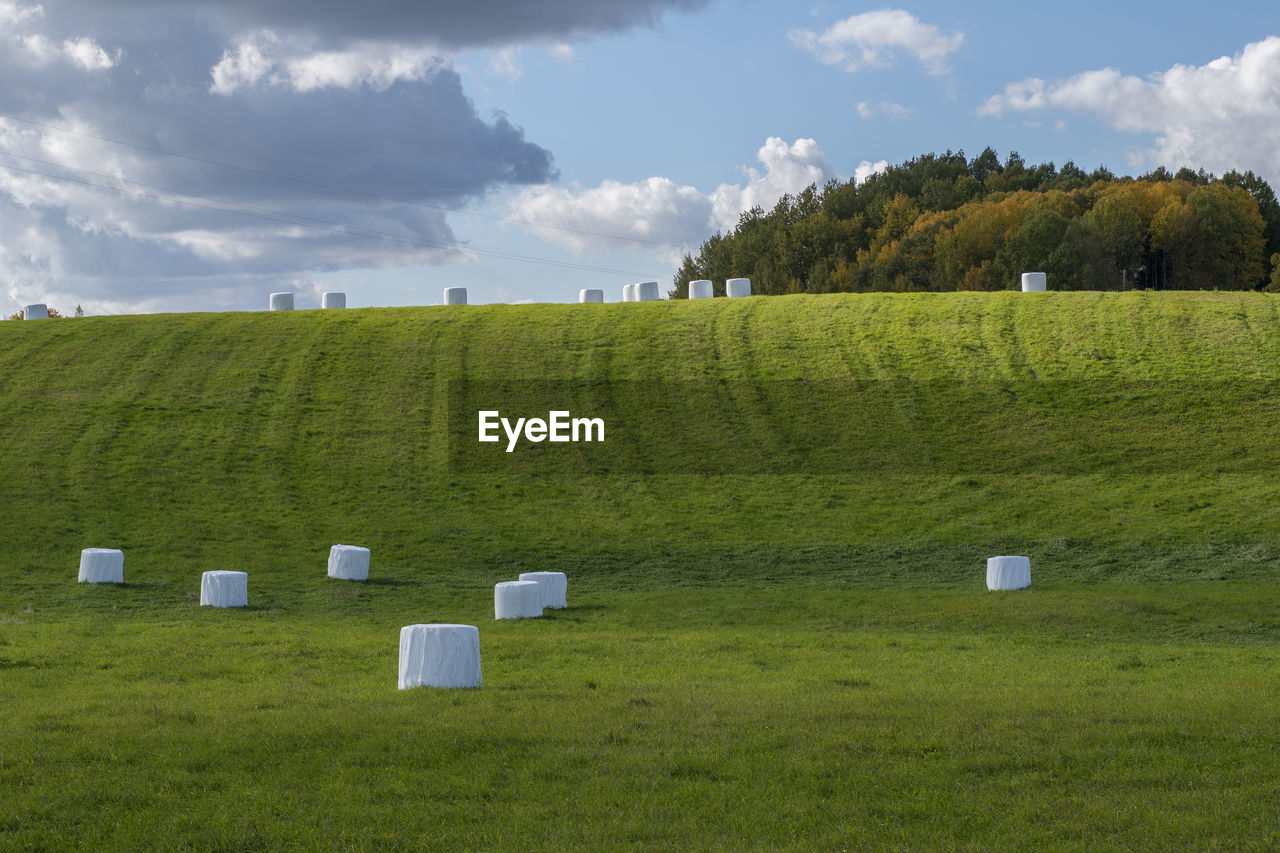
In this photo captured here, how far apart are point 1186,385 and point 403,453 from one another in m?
26.7

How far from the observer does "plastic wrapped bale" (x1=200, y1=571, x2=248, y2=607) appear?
2311 cm

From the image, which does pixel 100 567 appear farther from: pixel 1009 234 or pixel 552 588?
pixel 1009 234

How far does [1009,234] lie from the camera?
83.2 m

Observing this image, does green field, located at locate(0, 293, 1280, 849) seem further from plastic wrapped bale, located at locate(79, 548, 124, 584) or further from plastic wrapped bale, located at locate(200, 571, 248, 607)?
plastic wrapped bale, located at locate(79, 548, 124, 584)

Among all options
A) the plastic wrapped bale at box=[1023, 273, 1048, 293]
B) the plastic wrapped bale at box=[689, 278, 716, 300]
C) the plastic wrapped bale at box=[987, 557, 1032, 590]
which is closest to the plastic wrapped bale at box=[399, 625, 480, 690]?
the plastic wrapped bale at box=[987, 557, 1032, 590]

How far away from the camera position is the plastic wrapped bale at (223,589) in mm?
23109

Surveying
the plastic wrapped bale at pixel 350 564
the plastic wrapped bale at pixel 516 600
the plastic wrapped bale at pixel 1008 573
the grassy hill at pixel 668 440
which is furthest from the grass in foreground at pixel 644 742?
the grassy hill at pixel 668 440

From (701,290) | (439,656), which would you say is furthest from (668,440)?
(439,656)

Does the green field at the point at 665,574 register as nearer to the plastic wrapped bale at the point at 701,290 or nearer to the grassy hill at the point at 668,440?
the grassy hill at the point at 668,440

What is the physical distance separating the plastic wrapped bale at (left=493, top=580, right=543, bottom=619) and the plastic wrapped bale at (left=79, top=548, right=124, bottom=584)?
31.5ft

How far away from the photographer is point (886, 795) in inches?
373

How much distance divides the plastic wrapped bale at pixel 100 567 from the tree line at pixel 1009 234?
65.1 m

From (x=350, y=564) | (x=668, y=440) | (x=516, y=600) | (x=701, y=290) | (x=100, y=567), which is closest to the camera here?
A: (x=516, y=600)

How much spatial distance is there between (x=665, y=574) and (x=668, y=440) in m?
11.8
